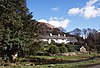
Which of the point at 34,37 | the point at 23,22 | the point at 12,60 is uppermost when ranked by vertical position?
the point at 23,22

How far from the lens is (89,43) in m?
122

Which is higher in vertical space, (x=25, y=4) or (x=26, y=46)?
(x=25, y=4)

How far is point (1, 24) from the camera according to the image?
41125mm

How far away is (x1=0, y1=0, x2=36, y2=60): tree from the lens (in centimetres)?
4147

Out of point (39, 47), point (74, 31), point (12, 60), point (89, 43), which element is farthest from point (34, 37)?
point (74, 31)

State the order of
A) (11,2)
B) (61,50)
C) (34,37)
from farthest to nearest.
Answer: (61,50)
(34,37)
(11,2)

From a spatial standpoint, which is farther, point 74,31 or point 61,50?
point 74,31

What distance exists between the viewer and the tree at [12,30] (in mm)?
41469

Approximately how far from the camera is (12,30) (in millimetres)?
43156

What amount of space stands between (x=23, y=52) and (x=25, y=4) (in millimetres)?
10323

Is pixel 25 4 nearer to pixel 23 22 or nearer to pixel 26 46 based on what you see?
pixel 23 22

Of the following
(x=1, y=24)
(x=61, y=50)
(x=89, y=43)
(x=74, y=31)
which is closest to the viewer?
(x=1, y=24)


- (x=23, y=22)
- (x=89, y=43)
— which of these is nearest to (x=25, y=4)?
(x=23, y=22)

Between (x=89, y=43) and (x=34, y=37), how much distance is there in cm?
7715
